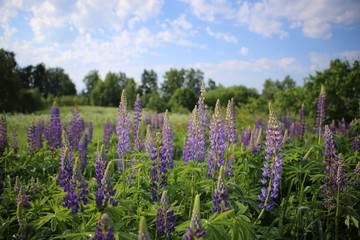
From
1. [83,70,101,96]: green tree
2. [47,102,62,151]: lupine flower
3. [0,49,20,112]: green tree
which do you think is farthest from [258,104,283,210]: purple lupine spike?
[83,70,101,96]: green tree

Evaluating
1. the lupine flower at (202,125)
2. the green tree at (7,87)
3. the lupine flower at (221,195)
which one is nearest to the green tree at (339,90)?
the lupine flower at (202,125)

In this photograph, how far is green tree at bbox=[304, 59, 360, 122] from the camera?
13164 mm

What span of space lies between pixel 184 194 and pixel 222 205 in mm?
1359

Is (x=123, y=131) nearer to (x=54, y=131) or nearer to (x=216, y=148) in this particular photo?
(x=216, y=148)

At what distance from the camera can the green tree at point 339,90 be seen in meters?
13.2

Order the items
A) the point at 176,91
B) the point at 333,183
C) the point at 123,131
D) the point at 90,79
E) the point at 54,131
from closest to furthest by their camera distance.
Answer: the point at 333,183, the point at 123,131, the point at 54,131, the point at 176,91, the point at 90,79

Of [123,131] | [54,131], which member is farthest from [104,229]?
[54,131]

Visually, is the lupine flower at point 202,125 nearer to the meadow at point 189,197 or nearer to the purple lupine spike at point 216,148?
the meadow at point 189,197

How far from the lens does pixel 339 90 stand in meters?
13.8

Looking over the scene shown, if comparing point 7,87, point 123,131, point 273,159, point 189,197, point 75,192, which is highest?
point 7,87

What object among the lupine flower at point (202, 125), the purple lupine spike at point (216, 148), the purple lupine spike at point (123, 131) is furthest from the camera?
the purple lupine spike at point (123, 131)

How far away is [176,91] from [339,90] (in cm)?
3784

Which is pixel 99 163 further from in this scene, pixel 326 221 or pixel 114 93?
pixel 114 93

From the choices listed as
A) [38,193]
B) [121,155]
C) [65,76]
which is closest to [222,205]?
[121,155]
